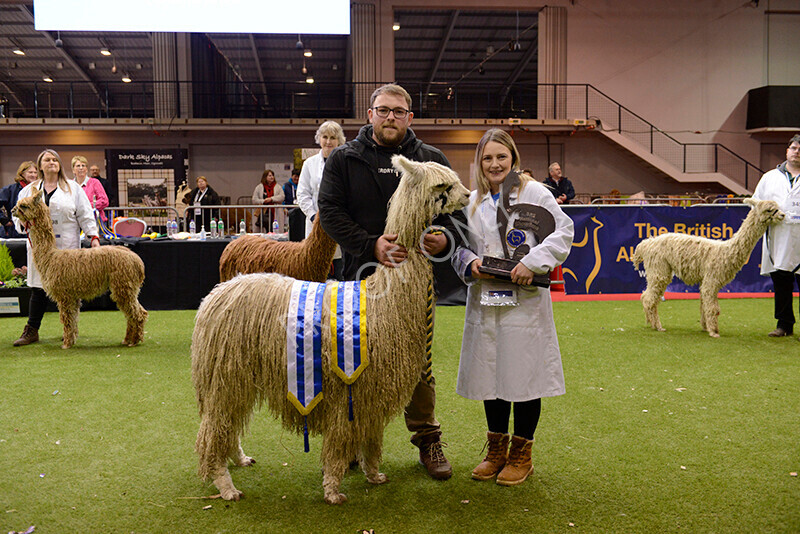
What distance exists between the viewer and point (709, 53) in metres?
19.1

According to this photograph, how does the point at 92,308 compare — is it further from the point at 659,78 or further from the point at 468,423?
the point at 659,78

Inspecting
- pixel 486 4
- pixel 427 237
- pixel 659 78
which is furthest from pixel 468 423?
pixel 659 78

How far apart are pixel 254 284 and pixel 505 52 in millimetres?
23127

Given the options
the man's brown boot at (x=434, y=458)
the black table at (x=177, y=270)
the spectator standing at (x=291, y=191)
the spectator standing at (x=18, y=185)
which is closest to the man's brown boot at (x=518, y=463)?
the man's brown boot at (x=434, y=458)

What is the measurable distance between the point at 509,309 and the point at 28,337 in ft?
17.1

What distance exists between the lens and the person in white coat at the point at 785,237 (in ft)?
20.1

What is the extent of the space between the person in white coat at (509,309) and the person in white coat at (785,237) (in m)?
4.45

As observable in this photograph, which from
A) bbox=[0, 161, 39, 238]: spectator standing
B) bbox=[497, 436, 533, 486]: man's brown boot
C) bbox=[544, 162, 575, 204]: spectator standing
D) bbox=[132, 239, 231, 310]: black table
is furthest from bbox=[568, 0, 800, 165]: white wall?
bbox=[497, 436, 533, 486]: man's brown boot

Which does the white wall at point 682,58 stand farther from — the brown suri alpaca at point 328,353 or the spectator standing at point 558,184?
the brown suri alpaca at point 328,353

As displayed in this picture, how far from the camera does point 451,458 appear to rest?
129 inches

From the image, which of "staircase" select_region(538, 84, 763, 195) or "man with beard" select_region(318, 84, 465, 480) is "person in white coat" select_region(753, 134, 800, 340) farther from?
"staircase" select_region(538, 84, 763, 195)

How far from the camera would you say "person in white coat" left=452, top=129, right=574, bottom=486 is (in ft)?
9.43

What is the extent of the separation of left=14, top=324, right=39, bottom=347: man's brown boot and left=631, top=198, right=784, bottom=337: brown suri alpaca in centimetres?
634

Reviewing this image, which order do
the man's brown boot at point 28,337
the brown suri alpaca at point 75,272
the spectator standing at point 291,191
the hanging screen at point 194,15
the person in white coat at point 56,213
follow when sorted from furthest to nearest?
the spectator standing at point 291,191 → the hanging screen at point 194,15 → the man's brown boot at point 28,337 → the person in white coat at point 56,213 → the brown suri alpaca at point 75,272
